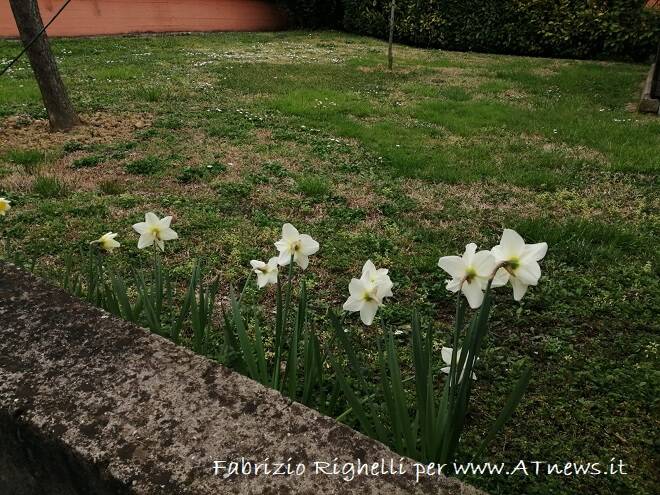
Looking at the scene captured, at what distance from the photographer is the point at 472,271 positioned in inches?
44.7

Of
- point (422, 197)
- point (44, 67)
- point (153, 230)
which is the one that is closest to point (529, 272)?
point (153, 230)

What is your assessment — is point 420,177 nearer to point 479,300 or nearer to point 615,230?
point 615,230

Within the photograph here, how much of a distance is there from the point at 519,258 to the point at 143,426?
30.8 inches

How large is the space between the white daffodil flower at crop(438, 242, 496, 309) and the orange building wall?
44.1 feet

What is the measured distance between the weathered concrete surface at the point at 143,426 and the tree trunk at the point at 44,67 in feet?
15.9

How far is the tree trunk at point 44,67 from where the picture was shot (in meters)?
4.99

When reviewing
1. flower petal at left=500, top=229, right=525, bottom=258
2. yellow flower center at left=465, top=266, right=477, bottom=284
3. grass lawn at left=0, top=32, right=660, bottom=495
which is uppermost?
flower petal at left=500, top=229, right=525, bottom=258

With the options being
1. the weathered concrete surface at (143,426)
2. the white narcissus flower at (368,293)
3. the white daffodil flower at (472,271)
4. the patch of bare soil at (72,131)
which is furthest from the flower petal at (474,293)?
the patch of bare soil at (72,131)

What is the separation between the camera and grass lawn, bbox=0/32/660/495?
6.78 ft

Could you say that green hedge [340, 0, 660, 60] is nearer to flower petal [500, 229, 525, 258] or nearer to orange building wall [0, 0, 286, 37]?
orange building wall [0, 0, 286, 37]

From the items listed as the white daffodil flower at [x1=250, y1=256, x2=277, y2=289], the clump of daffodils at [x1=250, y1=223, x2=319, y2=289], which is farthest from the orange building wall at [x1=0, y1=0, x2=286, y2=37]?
the clump of daffodils at [x1=250, y1=223, x2=319, y2=289]

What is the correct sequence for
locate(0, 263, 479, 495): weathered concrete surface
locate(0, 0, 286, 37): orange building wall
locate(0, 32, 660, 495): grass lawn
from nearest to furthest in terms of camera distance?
locate(0, 263, 479, 495): weathered concrete surface
locate(0, 32, 660, 495): grass lawn
locate(0, 0, 286, 37): orange building wall

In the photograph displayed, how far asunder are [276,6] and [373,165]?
1509 cm

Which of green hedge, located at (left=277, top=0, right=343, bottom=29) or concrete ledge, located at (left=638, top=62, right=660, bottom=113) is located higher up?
green hedge, located at (left=277, top=0, right=343, bottom=29)
